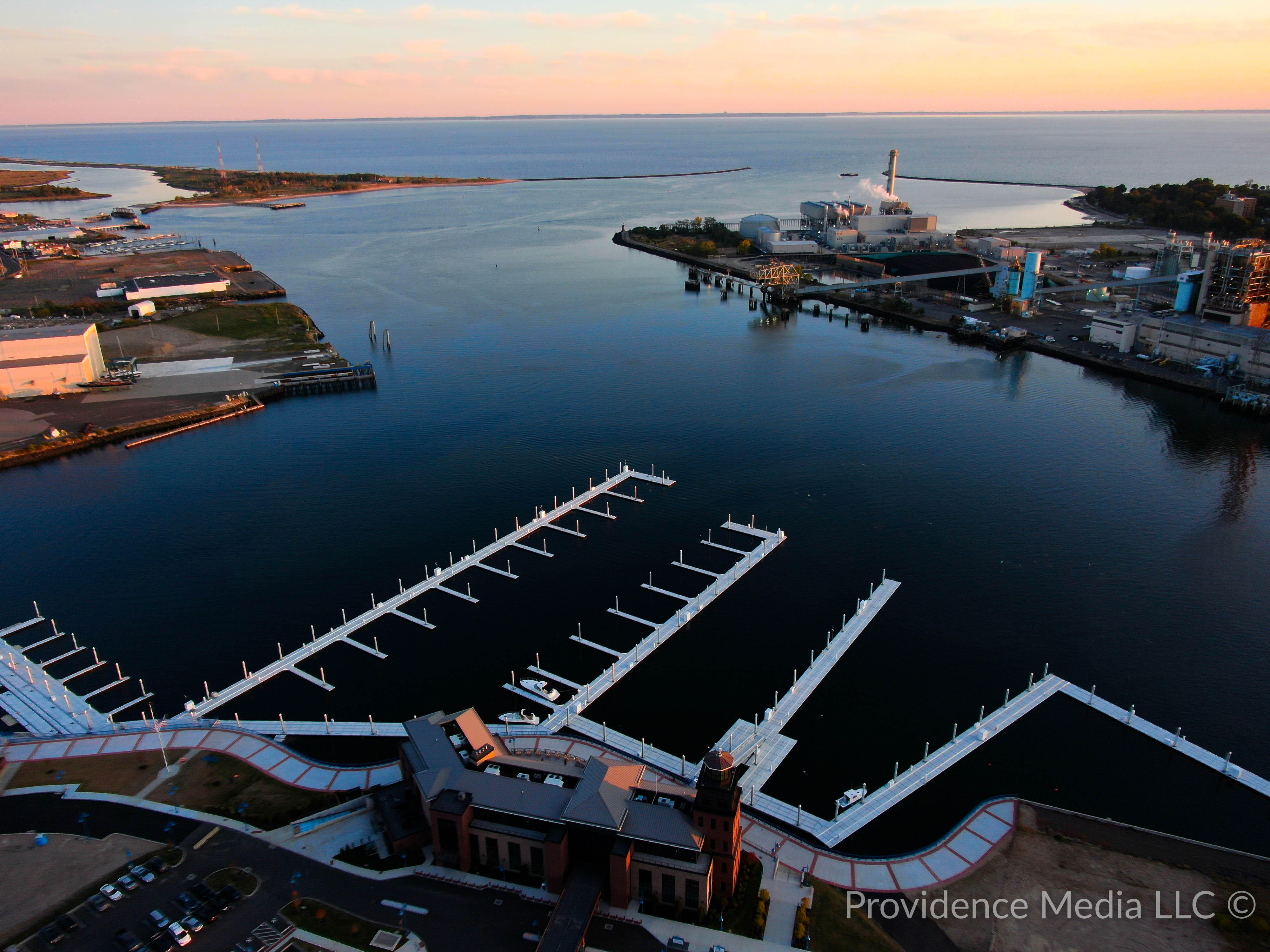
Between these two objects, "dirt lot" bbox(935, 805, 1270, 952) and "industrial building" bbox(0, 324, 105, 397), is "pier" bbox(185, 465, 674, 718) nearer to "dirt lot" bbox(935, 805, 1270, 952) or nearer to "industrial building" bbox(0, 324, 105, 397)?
"dirt lot" bbox(935, 805, 1270, 952)

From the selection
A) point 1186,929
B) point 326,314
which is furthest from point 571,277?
point 1186,929

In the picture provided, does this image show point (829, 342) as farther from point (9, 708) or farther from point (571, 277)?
point (9, 708)

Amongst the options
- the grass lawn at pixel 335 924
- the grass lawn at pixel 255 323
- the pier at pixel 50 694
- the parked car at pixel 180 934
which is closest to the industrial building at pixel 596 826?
the grass lawn at pixel 335 924

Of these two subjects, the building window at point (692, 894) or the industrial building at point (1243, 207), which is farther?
the industrial building at point (1243, 207)

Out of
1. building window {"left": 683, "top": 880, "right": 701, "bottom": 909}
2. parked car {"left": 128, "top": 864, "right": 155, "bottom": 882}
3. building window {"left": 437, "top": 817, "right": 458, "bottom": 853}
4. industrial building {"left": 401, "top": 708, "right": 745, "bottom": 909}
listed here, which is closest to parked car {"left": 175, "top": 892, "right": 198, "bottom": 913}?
parked car {"left": 128, "top": 864, "right": 155, "bottom": 882}

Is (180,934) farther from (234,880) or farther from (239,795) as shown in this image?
(239,795)

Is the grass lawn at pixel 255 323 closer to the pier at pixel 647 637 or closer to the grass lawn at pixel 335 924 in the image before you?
the pier at pixel 647 637
